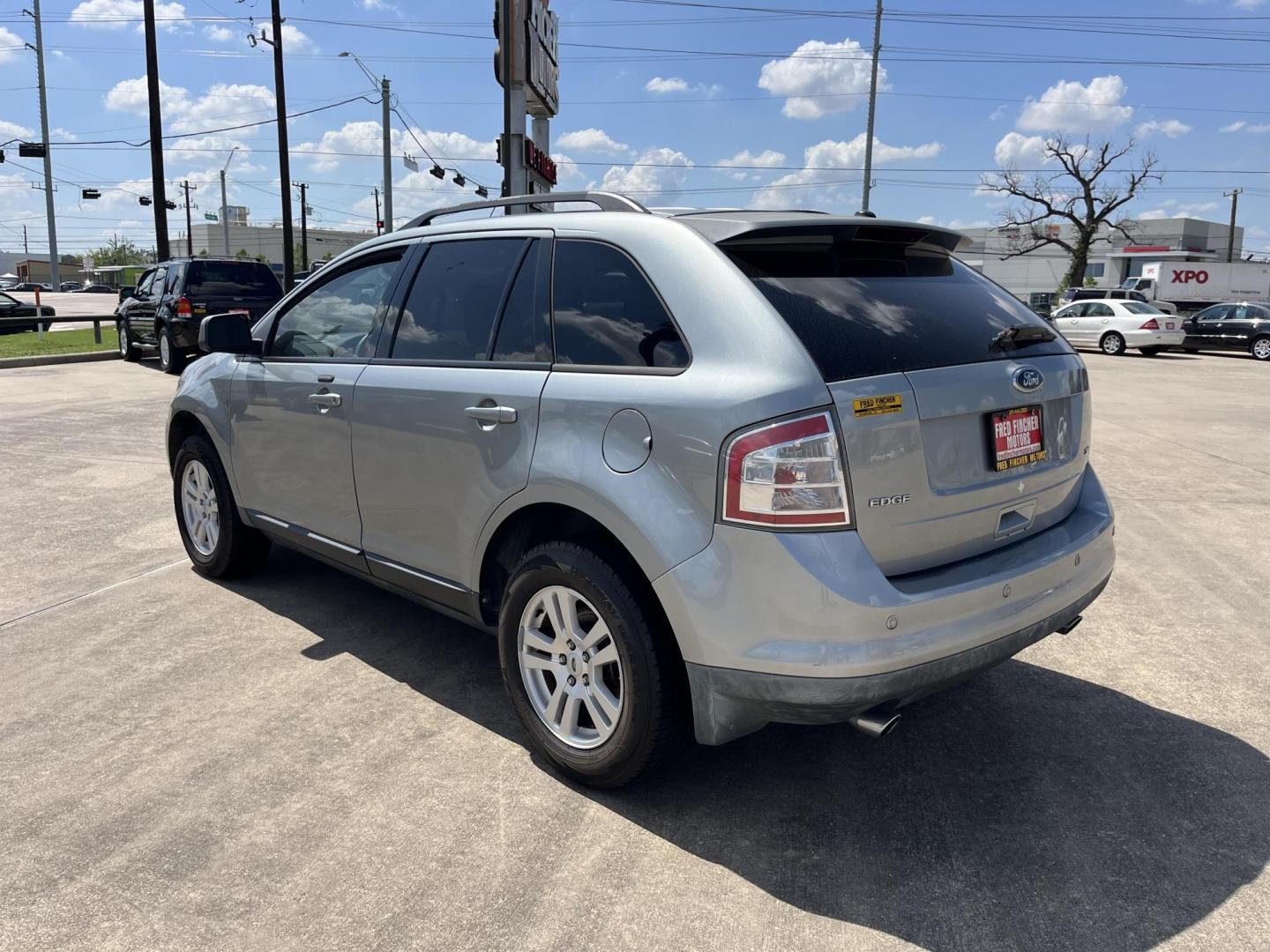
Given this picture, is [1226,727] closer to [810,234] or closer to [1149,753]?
[1149,753]

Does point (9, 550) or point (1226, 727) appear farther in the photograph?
point (9, 550)

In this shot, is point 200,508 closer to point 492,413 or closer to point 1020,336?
point 492,413

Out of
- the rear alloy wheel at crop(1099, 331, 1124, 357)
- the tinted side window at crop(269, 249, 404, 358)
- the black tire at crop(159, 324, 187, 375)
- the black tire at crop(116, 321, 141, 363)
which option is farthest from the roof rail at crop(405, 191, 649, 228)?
the rear alloy wheel at crop(1099, 331, 1124, 357)

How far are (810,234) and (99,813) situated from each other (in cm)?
289

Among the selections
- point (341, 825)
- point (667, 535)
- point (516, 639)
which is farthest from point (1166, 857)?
point (341, 825)

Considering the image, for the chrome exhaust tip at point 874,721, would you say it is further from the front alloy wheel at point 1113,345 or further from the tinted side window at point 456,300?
the front alloy wheel at point 1113,345

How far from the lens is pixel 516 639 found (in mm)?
3301

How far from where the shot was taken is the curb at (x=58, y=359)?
17438mm

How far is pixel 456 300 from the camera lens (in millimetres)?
3697

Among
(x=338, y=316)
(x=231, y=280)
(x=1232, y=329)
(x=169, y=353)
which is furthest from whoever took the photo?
(x=1232, y=329)

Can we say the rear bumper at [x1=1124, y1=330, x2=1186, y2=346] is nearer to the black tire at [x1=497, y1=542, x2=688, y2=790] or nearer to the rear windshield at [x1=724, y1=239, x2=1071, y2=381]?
the rear windshield at [x1=724, y1=239, x2=1071, y2=381]

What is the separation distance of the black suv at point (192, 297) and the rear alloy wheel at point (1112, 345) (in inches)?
879

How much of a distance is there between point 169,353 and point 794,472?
16411mm

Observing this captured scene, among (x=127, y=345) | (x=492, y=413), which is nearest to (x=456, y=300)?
(x=492, y=413)
